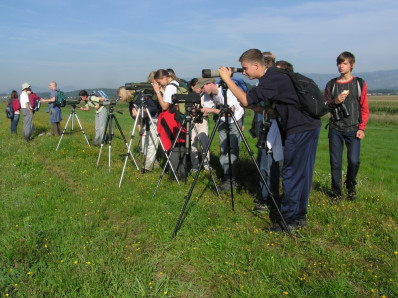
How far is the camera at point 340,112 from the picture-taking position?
497 cm

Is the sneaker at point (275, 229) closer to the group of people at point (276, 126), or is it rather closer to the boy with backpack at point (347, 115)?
the group of people at point (276, 126)

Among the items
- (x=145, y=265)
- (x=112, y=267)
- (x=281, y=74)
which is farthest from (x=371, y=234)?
Answer: (x=112, y=267)

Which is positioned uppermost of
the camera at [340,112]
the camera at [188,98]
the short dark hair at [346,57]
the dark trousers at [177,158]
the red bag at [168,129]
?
the short dark hair at [346,57]

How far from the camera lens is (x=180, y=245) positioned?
380cm

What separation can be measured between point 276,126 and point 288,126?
1.00ft

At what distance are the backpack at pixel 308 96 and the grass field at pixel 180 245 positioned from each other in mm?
1514

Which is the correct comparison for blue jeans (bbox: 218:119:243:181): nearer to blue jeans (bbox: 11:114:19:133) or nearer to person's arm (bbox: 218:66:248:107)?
person's arm (bbox: 218:66:248:107)

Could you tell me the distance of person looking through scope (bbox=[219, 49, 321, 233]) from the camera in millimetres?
3672

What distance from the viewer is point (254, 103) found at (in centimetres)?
369

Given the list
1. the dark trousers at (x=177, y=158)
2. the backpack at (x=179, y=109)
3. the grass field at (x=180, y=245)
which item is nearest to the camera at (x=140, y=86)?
the backpack at (x=179, y=109)

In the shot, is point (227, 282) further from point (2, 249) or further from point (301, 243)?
point (2, 249)

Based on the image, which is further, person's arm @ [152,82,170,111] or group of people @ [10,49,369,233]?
person's arm @ [152,82,170,111]

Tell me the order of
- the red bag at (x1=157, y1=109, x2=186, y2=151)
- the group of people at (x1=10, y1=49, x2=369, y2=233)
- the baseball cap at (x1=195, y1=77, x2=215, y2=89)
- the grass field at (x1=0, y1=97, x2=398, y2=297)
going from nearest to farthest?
1. the grass field at (x1=0, y1=97, x2=398, y2=297)
2. the group of people at (x1=10, y1=49, x2=369, y2=233)
3. the baseball cap at (x1=195, y1=77, x2=215, y2=89)
4. the red bag at (x1=157, y1=109, x2=186, y2=151)

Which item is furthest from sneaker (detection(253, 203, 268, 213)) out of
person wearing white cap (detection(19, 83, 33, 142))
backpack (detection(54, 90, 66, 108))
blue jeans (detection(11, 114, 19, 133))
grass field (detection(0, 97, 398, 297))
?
blue jeans (detection(11, 114, 19, 133))
